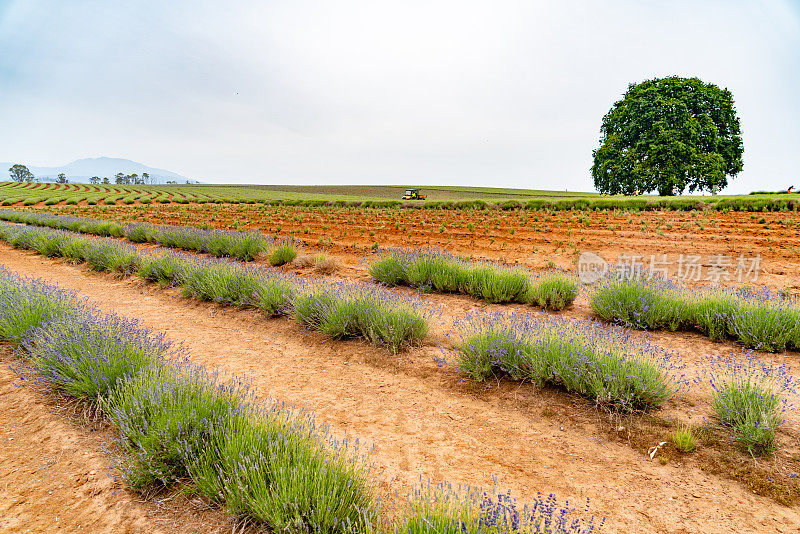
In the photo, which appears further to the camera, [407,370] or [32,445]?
[407,370]

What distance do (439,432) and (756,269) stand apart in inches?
352

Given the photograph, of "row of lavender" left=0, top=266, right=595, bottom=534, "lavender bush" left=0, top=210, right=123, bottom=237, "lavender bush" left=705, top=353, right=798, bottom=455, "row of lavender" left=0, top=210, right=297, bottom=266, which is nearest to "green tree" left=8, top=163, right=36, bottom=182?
"lavender bush" left=0, top=210, right=123, bottom=237

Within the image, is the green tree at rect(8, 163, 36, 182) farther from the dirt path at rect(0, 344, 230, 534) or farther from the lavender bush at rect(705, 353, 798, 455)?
the lavender bush at rect(705, 353, 798, 455)

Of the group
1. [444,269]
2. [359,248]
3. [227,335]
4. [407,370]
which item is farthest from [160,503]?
[359,248]

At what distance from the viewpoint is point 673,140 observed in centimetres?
2673

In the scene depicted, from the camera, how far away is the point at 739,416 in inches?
118

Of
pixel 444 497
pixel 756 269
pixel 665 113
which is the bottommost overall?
pixel 444 497

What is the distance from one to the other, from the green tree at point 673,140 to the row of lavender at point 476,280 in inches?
1025

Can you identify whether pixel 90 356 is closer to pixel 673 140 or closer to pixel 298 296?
pixel 298 296

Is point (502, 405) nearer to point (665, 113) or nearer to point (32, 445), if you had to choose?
point (32, 445)

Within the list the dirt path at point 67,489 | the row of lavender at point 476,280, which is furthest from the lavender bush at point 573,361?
the dirt path at point 67,489

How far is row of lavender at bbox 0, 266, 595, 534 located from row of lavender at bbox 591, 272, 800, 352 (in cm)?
411

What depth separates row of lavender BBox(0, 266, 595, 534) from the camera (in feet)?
6.63

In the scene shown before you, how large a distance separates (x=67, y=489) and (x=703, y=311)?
6969 mm
